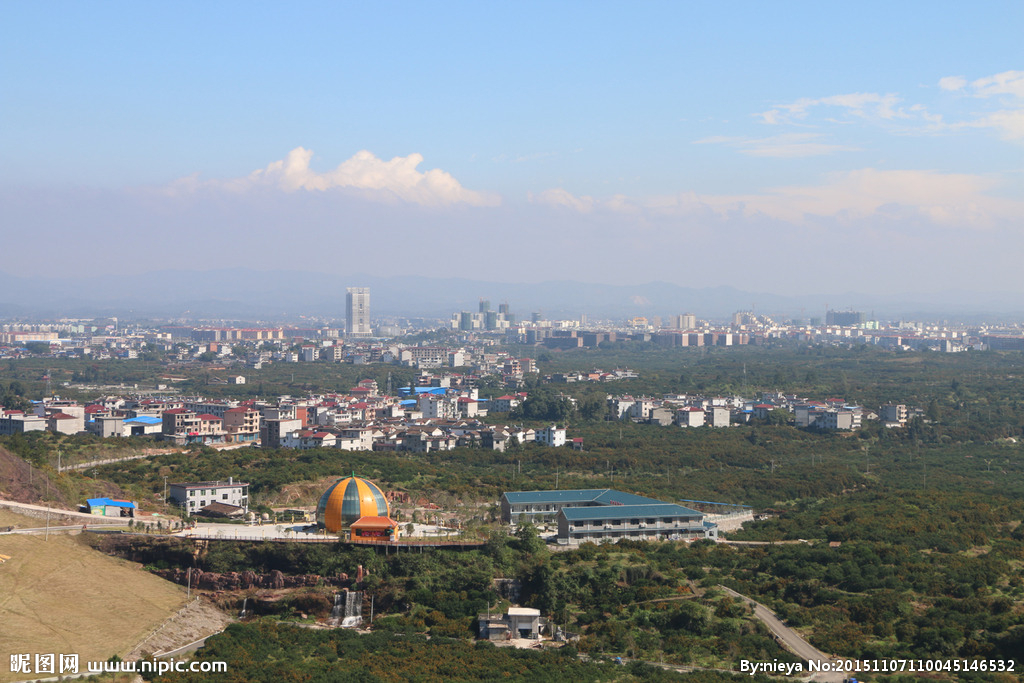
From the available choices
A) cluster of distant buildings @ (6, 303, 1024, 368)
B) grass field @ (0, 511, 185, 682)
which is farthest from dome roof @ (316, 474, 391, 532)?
cluster of distant buildings @ (6, 303, 1024, 368)

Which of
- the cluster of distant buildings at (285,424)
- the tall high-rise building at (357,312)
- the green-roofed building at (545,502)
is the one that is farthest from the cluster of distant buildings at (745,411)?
the tall high-rise building at (357,312)

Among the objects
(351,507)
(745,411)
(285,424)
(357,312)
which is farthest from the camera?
(357,312)

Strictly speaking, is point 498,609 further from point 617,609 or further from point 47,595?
point 47,595

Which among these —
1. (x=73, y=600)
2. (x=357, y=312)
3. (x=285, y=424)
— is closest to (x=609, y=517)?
(x=73, y=600)

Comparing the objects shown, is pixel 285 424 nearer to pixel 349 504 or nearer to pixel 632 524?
pixel 349 504

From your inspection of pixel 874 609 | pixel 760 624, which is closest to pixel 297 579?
pixel 760 624

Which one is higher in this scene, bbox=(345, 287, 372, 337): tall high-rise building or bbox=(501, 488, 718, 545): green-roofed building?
bbox=(345, 287, 372, 337): tall high-rise building

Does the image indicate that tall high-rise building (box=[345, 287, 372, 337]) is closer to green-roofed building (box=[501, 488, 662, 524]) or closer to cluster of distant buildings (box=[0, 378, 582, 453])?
cluster of distant buildings (box=[0, 378, 582, 453])
